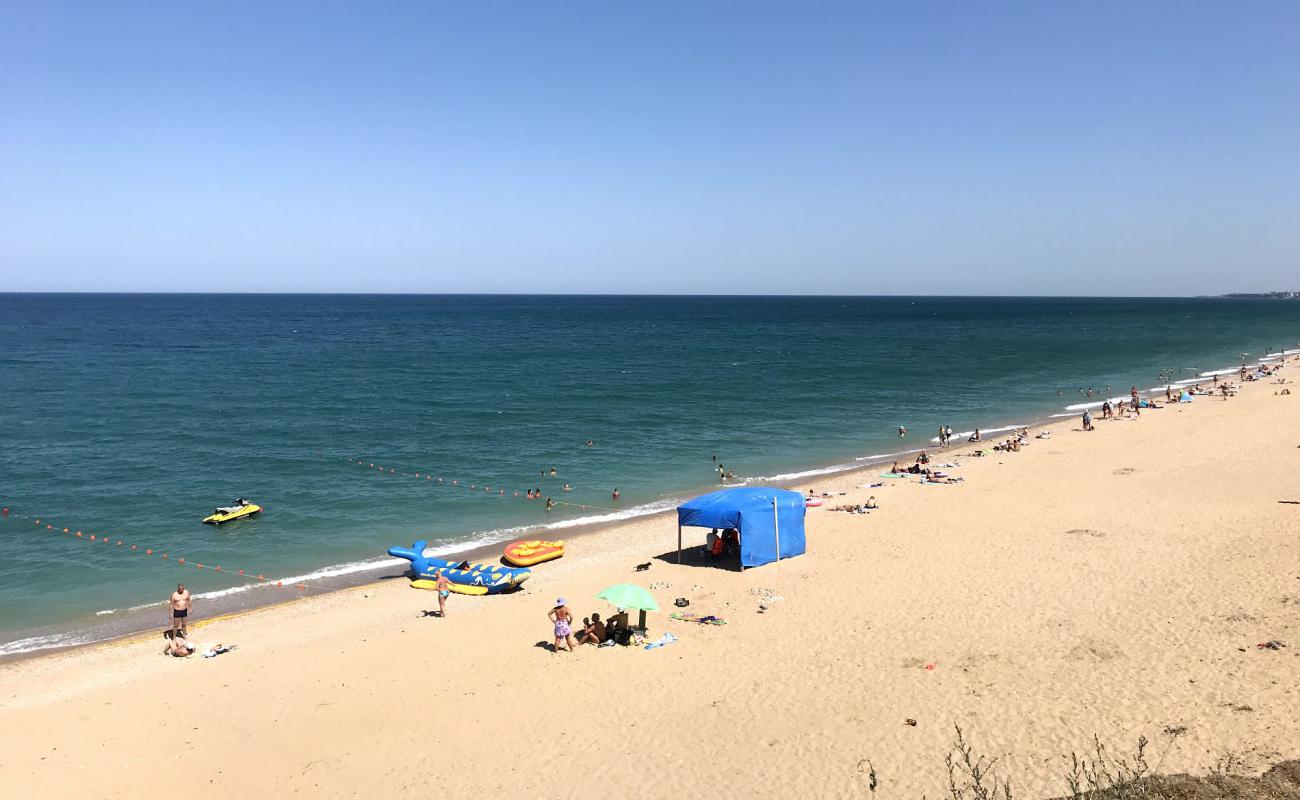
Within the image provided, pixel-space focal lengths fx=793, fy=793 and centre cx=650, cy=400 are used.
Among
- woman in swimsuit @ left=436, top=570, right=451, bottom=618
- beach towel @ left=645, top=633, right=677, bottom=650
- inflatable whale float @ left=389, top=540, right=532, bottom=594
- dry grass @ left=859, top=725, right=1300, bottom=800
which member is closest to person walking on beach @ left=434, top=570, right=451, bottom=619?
woman in swimsuit @ left=436, top=570, right=451, bottom=618

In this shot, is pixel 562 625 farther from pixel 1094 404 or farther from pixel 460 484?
pixel 1094 404

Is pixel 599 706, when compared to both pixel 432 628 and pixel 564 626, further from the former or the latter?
pixel 432 628

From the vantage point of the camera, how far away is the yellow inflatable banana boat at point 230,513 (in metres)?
26.4

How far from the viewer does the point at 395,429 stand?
1652 inches

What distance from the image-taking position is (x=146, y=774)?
39.0 feet

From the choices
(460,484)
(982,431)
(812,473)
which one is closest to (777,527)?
(812,473)

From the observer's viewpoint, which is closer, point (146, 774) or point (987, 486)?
point (146, 774)

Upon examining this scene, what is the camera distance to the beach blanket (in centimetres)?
1662

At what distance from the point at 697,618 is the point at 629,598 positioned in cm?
211

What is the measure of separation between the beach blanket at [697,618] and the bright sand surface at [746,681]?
32 cm

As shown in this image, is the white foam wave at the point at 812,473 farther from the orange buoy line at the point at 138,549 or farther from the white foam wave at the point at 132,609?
the white foam wave at the point at 132,609

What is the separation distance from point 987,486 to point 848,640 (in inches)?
599

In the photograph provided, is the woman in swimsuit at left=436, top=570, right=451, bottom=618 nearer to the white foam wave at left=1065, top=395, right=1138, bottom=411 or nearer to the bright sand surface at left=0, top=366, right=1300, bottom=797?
the bright sand surface at left=0, top=366, right=1300, bottom=797

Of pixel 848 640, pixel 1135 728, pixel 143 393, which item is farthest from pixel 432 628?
pixel 143 393
